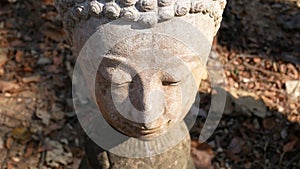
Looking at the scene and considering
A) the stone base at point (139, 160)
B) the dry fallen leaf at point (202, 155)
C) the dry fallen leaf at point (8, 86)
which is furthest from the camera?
the dry fallen leaf at point (8, 86)

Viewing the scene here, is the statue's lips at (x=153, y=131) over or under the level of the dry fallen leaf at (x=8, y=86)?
over

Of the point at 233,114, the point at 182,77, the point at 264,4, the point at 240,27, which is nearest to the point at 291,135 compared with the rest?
the point at 233,114

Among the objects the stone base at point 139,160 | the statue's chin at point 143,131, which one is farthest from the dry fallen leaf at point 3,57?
the statue's chin at point 143,131

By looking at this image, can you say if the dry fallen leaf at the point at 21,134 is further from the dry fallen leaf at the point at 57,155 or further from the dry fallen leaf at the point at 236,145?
the dry fallen leaf at the point at 236,145

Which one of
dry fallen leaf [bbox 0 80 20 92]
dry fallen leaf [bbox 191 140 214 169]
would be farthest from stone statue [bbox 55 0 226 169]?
dry fallen leaf [bbox 0 80 20 92]

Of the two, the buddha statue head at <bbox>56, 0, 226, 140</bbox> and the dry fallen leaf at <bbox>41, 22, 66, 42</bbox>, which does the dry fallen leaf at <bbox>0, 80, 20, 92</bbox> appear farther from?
the buddha statue head at <bbox>56, 0, 226, 140</bbox>

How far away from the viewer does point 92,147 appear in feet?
5.56

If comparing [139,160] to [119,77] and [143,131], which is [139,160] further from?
[119,77]

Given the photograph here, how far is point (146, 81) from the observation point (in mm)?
1321

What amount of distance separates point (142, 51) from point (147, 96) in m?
0.12

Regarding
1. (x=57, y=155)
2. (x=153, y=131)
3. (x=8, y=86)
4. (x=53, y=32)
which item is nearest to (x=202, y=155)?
(x=57, y=155)

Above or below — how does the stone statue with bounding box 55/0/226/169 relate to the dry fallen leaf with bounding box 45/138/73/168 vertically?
above

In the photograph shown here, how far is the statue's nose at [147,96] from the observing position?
4.34ft

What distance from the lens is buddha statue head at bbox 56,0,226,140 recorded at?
4.15 ft
